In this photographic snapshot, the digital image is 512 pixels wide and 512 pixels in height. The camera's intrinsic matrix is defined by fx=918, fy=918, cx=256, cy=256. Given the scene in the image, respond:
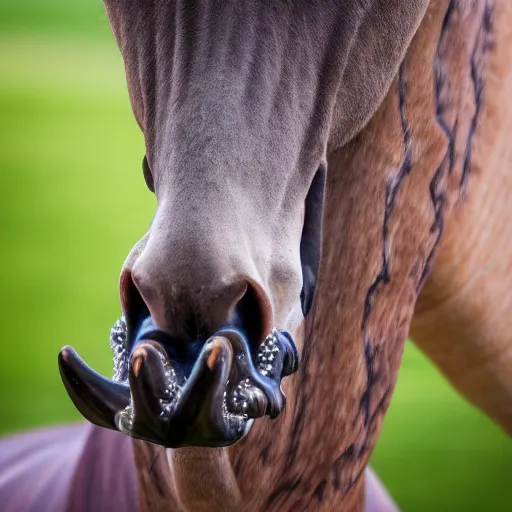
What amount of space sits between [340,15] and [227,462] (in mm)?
202

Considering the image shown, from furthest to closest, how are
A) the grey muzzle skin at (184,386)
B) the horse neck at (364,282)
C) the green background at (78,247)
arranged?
the green background at (78,247), the horse neck at (364,282), the grey muzzle skin at (184,386)

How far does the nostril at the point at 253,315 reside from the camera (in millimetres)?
310

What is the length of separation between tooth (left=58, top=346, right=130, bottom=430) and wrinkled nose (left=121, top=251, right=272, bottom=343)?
3 centimetres

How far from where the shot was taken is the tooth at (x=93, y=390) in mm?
327

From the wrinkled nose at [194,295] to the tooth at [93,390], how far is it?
0.03 metres

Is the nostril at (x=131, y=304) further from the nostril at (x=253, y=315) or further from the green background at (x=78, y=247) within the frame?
the green background at (x=78, y=247)

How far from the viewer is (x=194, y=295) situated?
11.9 inches

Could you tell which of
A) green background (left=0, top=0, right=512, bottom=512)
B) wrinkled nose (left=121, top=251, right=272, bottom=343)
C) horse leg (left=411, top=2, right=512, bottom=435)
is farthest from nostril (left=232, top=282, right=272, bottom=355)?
green background (left=0, top=0, right=512, bottom=512)

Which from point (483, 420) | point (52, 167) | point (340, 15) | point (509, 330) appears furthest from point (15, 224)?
point (340, 15)

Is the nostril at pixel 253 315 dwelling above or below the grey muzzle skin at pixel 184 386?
above

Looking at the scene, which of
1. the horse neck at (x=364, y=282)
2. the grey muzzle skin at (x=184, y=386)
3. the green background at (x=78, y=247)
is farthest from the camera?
the green background at (x=78, y=247)

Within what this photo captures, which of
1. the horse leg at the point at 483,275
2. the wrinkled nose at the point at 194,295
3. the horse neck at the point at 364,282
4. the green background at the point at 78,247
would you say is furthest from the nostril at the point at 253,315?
the green background at the point at 78,247

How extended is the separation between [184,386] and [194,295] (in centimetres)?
3

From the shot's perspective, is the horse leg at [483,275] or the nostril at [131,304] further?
the horse leg at [483,275]
